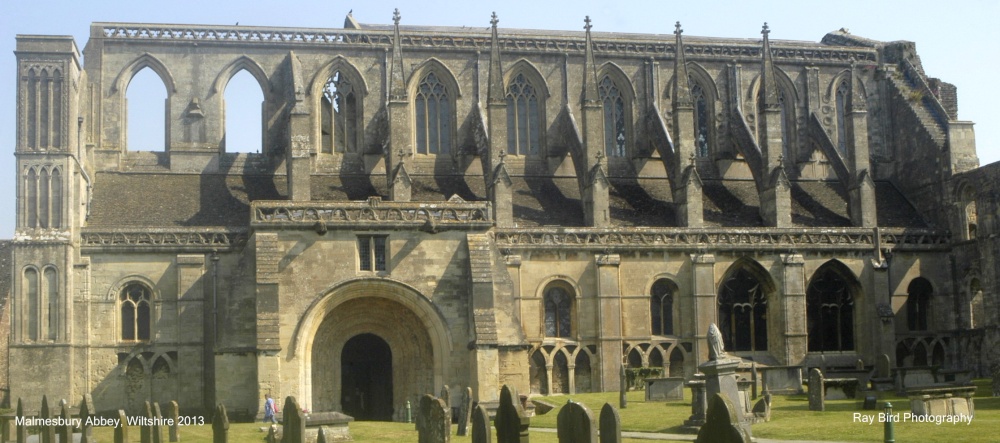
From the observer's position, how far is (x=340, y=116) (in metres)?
58.2

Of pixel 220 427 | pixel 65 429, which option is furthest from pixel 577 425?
pixel 65 429

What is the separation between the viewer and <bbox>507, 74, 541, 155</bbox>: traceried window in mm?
59469

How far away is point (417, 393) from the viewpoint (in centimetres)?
4747

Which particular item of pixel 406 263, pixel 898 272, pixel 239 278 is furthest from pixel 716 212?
pixel 239 278

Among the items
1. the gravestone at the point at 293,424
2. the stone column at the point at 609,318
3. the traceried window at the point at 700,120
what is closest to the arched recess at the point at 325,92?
the stone column at the point at 609,318

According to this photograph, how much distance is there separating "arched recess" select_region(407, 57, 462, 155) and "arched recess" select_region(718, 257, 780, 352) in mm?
12311

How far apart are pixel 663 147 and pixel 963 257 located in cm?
1230

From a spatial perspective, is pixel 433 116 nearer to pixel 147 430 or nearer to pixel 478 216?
pixel 478 216

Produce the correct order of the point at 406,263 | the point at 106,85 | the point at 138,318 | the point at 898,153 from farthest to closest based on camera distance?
1. the point at 898,153
2. the point at 106,85
3. the point at 138,318
4. the point at 406,263

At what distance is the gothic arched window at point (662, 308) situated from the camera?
53.9 metres

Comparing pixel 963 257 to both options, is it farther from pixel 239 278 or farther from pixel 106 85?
pixel 106 85

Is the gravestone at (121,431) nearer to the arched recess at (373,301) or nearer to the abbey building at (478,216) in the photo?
the abbey building at (478,216)

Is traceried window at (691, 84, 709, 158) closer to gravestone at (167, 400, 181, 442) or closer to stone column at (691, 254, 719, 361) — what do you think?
stone column at (691, 254, 719, 361)

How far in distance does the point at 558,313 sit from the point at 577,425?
33226 millimetres
